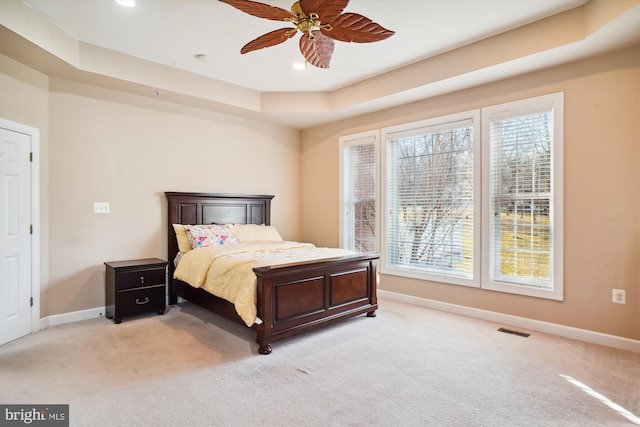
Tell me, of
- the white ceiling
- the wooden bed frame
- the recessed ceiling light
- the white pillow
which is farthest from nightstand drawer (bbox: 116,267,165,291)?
the recessed ceiling light

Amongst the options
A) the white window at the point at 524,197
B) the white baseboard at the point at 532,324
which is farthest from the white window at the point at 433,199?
the white baseboard at the point at 532,324

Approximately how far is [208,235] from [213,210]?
1.96 feet

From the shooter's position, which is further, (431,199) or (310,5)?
(431,199)

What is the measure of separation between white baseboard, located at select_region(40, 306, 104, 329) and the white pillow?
1733 millimetres

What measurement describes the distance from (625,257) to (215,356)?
3565 millimetres

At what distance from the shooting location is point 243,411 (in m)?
2.00

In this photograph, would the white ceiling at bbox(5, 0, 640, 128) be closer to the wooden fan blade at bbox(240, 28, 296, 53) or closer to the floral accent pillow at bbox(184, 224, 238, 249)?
the wooden fan blade at bbox(240, 28, 296, 53)

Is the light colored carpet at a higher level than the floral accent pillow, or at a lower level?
lower

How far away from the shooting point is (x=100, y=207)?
3.81 meters

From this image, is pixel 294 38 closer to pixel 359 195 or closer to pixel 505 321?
pixel 359 195

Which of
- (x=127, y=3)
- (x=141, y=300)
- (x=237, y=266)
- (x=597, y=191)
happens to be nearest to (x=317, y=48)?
(x=127, y=3)

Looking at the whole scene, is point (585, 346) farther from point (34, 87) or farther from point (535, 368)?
point (34, 87)

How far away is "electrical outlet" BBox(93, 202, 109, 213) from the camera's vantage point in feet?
12.4

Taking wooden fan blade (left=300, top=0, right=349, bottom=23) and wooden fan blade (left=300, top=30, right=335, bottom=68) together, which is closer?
wooden fan blade (left=300, top=0, right=349, bottom=23)
